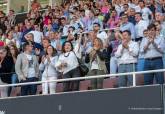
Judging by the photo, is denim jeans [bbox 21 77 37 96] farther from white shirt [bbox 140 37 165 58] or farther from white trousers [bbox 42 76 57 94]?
white shirt [bbox 140 37 165 58]

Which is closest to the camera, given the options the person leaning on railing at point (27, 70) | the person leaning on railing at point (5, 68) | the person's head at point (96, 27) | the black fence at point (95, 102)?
the black fence at point (95, 102)

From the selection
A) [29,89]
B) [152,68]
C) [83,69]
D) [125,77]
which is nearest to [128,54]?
→ [125,77]

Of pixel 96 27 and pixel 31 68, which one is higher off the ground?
pixel 96 27

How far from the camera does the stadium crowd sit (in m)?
12.6

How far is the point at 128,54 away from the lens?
12.6m

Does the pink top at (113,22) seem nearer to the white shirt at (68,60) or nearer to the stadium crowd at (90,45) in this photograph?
the stadium crowd at (90,45)

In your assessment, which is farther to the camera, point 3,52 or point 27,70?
point 3,52

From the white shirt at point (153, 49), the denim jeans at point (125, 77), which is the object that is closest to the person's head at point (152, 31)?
the white shirt at point (153, 49)

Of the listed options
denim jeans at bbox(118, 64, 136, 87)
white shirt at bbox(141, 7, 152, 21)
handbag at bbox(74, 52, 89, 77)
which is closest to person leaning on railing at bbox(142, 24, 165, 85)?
denim jeans at bbox(118, 64, 136, 87)

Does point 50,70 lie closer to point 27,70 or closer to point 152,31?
point 27,70

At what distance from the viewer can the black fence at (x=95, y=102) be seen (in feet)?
39.7

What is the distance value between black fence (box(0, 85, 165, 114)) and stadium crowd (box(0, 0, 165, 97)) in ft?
0.69

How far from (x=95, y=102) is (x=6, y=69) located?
273 centimetres

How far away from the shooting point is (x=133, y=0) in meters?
16.5
